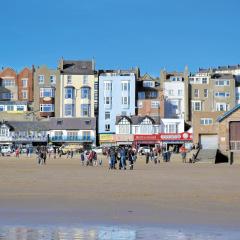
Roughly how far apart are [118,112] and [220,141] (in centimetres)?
4091

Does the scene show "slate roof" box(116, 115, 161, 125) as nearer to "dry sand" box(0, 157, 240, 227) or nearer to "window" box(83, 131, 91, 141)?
"window" box(83, 131, 91, 141)

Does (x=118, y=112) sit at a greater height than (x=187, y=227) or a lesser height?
→ greater

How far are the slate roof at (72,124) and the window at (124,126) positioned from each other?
178 inches

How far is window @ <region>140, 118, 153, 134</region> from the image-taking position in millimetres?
93000

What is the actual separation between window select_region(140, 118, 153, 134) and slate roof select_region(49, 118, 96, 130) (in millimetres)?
8061

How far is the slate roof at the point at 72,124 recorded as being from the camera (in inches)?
3691

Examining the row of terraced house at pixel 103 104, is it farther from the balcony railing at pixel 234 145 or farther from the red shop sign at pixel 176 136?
the balcony railing at pixel 234 145

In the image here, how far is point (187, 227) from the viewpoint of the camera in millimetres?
12797

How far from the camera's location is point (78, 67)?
330 feet

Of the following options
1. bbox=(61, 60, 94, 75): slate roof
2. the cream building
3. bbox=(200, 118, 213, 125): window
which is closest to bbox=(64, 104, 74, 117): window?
the cream building

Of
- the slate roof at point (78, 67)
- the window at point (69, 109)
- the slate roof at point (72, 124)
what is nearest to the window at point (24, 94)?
the slate roof at point (78, 67)

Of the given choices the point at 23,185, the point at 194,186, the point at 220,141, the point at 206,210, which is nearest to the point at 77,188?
the point at 23,185

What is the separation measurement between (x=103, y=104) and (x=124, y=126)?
22.9 ft

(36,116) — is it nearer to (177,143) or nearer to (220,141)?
(177,143)
